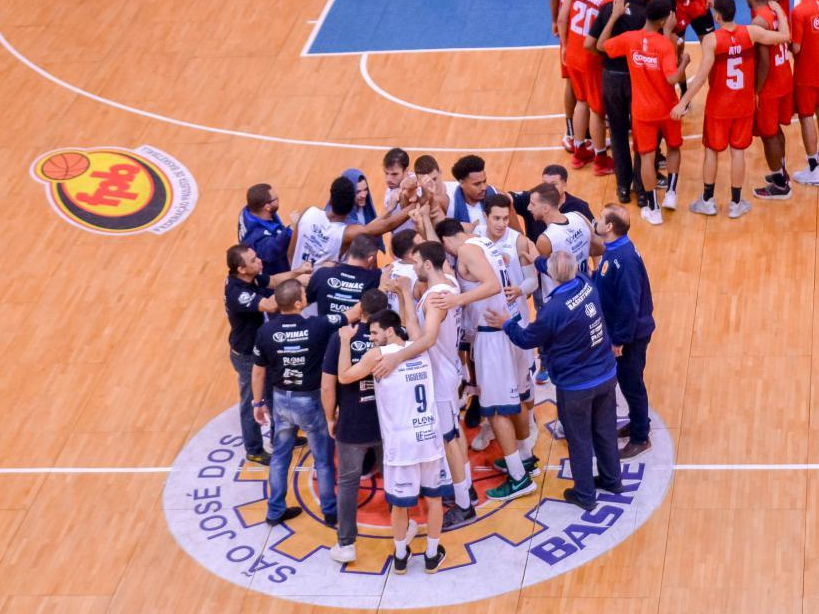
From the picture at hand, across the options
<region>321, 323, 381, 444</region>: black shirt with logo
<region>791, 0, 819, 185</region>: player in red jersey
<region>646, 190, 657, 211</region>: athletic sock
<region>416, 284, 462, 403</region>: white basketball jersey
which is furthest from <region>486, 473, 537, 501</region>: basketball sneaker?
<region>791, 0, 819, 185</region>: player in red jersey

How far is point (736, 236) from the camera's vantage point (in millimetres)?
13430

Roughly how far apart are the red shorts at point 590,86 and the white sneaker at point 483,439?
467 centimetres

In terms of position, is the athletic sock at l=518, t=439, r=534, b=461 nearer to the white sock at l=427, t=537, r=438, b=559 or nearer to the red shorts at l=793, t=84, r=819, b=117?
the white sock at l=427, t=537, r=438, b=559

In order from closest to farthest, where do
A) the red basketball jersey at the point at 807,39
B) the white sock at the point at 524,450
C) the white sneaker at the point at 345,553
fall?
the white sneaker at the point at 345,553, the white sock at the point at 524,450, the red basketball jersey at the point at 807,39

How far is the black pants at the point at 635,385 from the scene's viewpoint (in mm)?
10422

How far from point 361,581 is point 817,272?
5743mm

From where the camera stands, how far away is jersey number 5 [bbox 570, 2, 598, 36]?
1408 centimetres

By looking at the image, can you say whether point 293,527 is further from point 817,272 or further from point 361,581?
point 817,272

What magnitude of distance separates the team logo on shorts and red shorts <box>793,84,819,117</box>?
262 inches

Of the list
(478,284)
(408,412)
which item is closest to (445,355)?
(478,284)

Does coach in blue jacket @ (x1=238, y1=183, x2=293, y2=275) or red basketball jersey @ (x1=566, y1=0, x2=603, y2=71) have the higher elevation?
coach in blue jacket @ (x1=238, y1=183, x2=293, y2=275)

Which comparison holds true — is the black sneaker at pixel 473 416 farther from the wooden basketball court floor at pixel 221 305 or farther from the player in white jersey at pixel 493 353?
the player in white jersey at pixel 493 353

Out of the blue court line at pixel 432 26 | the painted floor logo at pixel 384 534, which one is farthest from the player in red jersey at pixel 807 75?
the painted floor logo at pixel 384 534

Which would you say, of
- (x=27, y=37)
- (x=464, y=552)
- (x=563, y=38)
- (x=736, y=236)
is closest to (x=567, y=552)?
(x=464, y=552)
